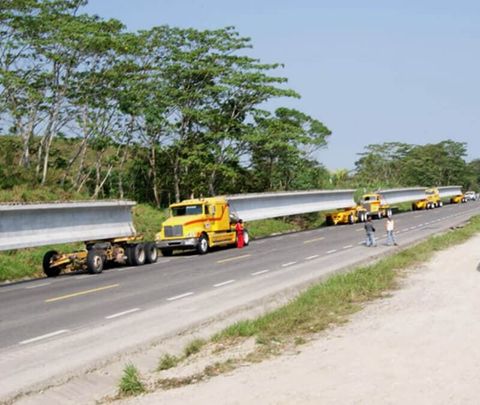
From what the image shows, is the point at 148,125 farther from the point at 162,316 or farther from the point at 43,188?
the point at 162,316

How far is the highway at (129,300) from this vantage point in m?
10.9

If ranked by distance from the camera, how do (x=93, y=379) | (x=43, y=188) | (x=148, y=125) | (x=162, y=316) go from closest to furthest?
(x=93, y=379), (x=162, y=316), (x=43, y=188), (x=148, y=125)

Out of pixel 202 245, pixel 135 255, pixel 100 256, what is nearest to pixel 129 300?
pixel 100 256

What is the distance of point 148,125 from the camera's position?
1636 inches

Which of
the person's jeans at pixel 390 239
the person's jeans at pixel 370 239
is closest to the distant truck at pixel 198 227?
the person's jeans at pixel 370 239

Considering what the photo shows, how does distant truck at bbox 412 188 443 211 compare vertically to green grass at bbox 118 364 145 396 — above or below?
above

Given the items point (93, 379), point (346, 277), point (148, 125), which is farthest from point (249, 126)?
point (93, 379)

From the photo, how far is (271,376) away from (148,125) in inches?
1363

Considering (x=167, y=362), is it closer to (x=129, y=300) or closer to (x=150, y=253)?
(x=129, y=300)

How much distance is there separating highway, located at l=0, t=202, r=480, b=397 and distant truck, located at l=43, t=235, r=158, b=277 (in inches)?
17.1

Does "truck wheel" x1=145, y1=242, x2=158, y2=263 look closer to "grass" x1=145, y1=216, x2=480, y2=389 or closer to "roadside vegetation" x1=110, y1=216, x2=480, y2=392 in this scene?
"grass" x1=145, y1=216, x2=480, y2=389

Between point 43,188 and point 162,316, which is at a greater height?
point 43,188

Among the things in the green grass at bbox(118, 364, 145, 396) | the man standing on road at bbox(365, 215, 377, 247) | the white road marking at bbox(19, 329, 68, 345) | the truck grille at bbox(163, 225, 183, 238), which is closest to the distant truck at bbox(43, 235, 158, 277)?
the truck grille at bbox(163, 225, 183, 238)

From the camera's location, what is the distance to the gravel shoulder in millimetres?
7055
